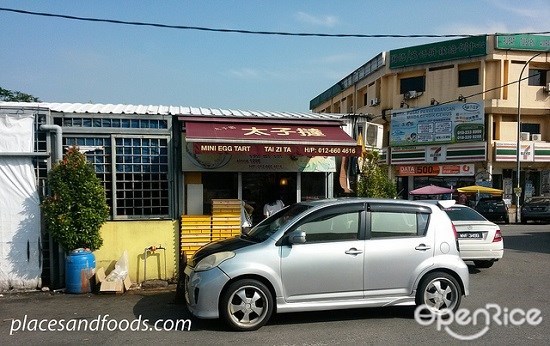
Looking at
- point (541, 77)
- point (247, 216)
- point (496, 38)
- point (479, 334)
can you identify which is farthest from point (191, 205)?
point (541, 77)

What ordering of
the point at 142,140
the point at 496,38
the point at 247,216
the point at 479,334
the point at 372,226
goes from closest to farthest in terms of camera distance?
the point at 479,334
the point at 372,226
the point at 142,140
the point at 247,216
the point at 496,38

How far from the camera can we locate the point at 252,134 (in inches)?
362

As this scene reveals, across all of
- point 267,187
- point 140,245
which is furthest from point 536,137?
point 140,245

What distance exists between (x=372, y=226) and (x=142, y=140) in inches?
196

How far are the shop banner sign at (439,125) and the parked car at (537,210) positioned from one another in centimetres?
583

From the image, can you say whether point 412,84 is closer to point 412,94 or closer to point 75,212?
point 412,94

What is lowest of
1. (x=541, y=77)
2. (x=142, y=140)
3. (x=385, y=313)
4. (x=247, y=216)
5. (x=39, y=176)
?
(x=385, y=313)

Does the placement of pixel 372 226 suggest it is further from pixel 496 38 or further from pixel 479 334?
pixel 496 38

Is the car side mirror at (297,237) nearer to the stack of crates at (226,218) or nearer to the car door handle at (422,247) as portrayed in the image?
the car door handle at (422,247)

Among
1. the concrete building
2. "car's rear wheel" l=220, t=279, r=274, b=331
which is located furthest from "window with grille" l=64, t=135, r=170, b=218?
the concrete building

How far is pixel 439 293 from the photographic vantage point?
251 inches

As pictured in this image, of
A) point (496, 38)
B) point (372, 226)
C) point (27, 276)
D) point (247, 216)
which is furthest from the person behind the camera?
point (496, 38)

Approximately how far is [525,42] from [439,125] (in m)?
7.05

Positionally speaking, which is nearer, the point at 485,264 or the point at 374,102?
the point at 485,264
